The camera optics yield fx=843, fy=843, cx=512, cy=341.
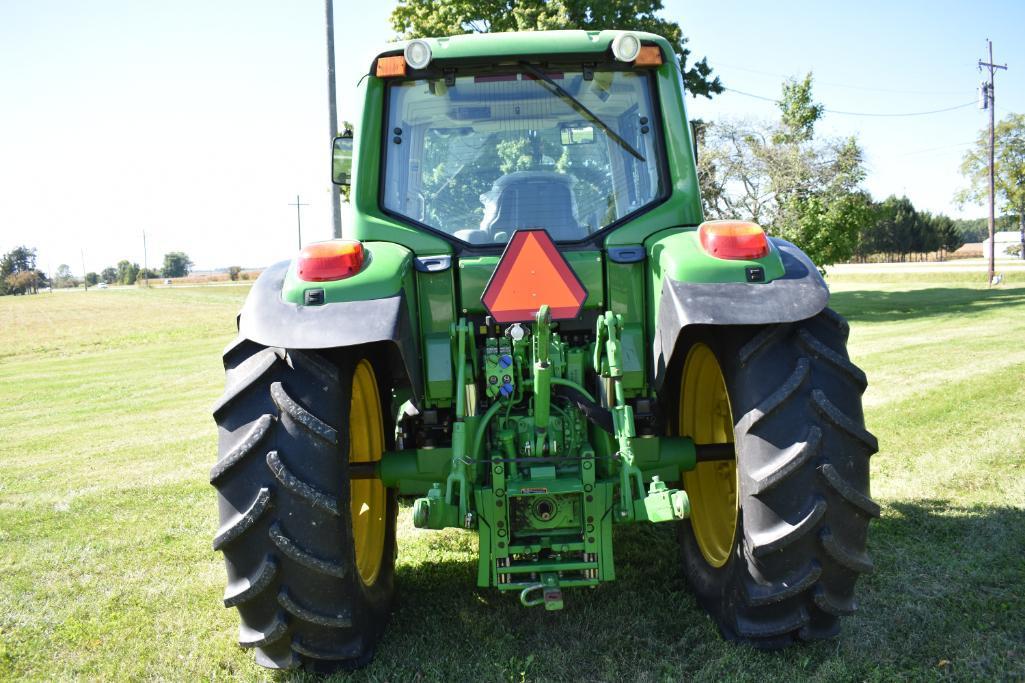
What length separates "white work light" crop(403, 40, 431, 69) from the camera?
3.39 meters

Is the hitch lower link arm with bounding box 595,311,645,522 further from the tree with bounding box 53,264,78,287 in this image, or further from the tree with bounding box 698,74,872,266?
Answer: the tree with bounding box 53,264,78,287

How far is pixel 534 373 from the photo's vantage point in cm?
313

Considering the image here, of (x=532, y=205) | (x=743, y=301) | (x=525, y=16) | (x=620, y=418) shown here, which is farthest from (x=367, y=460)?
(x=525, y=16)

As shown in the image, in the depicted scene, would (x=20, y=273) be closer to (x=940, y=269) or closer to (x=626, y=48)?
(x=940, y=269)

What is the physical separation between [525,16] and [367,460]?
53.8 ft

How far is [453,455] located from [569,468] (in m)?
0.48

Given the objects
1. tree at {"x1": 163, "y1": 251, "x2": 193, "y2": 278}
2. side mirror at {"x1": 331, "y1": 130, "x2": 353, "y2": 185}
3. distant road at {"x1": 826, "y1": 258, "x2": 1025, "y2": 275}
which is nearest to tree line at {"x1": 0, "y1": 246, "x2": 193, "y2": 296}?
tree at {"x1": 163, "y1": 251, "x2": 193, "y2": 278}

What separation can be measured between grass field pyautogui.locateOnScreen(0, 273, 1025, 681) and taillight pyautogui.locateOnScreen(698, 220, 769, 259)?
1.47m

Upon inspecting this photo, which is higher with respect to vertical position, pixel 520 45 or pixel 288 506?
pixel 520 45

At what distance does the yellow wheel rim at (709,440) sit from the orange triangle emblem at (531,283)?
783mm

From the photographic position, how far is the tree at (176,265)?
115 meters

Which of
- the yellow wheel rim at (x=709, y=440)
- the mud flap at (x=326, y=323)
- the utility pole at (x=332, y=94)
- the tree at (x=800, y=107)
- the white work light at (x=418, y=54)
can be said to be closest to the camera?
the mud flap at (x=326, y=323)

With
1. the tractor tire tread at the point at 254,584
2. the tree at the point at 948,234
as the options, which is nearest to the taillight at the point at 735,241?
the tractor tire tread at the point at 254,584

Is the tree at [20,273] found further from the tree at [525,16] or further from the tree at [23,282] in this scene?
the tree at [525,16]
